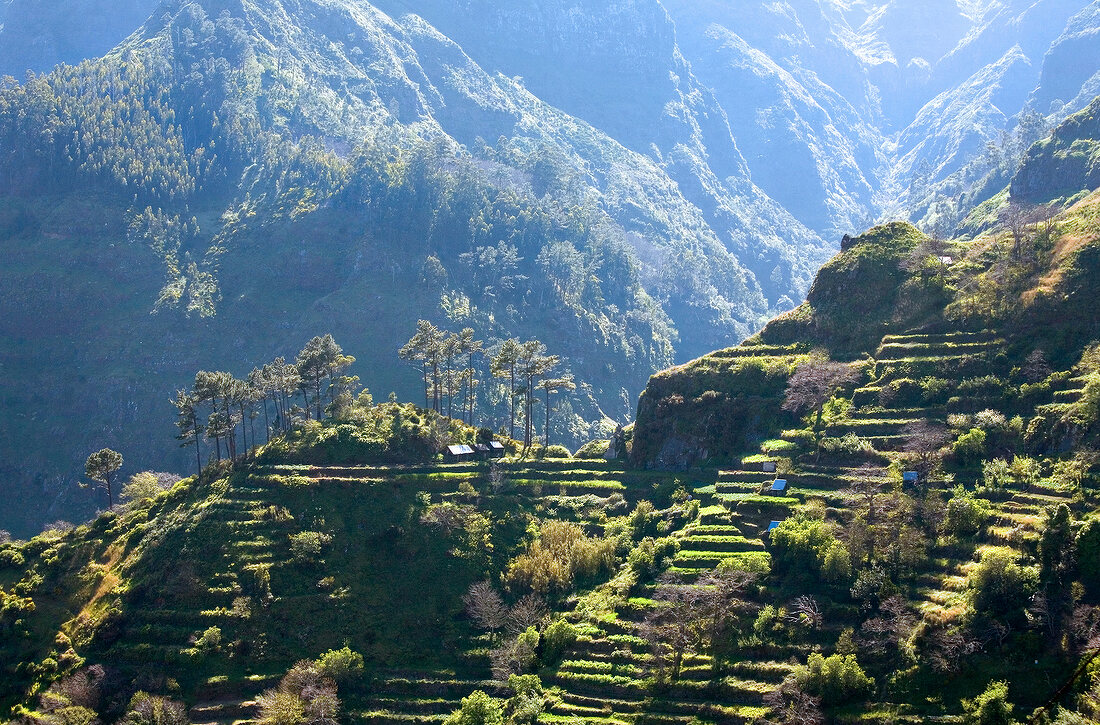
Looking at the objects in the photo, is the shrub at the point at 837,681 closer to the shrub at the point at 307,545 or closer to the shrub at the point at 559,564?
the shrub at the point at 559,564

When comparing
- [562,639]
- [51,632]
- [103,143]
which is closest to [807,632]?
[562,639]

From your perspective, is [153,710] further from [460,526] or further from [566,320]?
[566,320]

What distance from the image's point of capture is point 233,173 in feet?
642

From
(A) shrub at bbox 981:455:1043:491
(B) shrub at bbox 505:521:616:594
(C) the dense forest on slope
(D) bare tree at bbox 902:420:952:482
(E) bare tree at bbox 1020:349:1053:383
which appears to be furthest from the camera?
(B) shrub at bbox 505:521:616:594

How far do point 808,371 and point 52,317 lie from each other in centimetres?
11605

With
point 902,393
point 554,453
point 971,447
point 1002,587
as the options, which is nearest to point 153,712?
point 554,453

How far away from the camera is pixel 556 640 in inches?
2638

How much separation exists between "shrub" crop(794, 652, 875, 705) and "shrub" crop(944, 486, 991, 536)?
1250cm

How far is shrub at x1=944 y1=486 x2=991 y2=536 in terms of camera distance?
207 feet

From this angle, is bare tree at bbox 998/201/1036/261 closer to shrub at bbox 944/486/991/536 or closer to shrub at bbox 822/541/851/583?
shrub at bbox 944/486/991/536

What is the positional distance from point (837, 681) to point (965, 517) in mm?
15014

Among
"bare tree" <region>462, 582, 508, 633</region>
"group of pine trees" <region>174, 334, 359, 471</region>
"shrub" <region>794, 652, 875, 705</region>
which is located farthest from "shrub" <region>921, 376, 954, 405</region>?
"group of pine trees" <region>174, 334, 359, 471</region>

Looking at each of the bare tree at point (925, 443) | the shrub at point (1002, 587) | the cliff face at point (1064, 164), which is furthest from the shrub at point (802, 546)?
the cliff face at point (1064, 164)

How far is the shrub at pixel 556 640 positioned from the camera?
220ft
